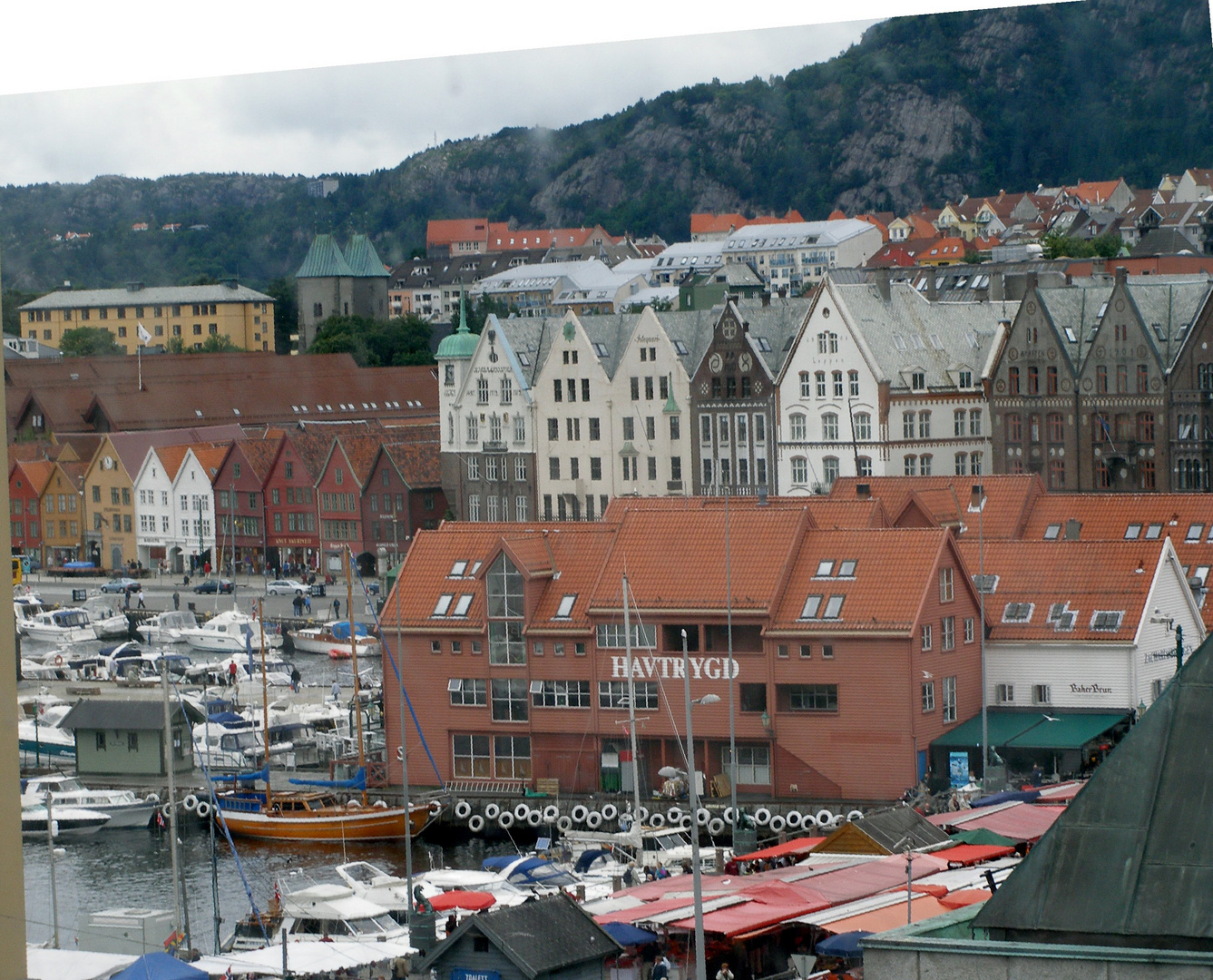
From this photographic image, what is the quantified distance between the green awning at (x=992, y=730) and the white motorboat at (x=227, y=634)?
44.6ft

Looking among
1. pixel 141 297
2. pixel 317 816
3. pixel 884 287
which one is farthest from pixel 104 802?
pixel 141 297

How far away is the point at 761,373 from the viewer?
3050cm

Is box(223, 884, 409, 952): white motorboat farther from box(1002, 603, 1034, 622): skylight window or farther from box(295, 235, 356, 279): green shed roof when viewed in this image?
box(295, 235, 356, 279): green shed roof

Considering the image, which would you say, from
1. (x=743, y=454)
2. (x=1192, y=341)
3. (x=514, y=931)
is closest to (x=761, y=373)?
(x=743, y=454)

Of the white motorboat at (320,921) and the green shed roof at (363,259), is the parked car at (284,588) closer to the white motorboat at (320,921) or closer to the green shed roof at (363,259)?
the green shed roof at (363,259)

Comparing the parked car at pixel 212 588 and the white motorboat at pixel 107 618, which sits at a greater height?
the parked car at pixel 212 588

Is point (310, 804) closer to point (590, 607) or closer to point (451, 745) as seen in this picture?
point (451, 745)

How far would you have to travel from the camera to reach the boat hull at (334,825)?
18.0 meters

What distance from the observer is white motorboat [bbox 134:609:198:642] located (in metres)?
30.5

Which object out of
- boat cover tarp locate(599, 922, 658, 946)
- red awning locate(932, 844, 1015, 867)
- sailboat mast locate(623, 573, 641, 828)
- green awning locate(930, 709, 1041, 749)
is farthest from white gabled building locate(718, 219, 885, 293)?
boat cover tarp locate(599, 922, 658, 946)

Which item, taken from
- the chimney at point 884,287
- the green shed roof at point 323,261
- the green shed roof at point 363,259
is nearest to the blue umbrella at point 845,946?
the chimney at point 884,287

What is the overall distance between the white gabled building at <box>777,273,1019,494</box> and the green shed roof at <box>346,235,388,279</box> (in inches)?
393

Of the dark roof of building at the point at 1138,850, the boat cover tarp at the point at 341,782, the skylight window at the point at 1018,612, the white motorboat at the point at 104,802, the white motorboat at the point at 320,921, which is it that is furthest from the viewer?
the white motorboat at the point at 104,802

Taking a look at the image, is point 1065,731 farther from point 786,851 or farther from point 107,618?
point 107,618
